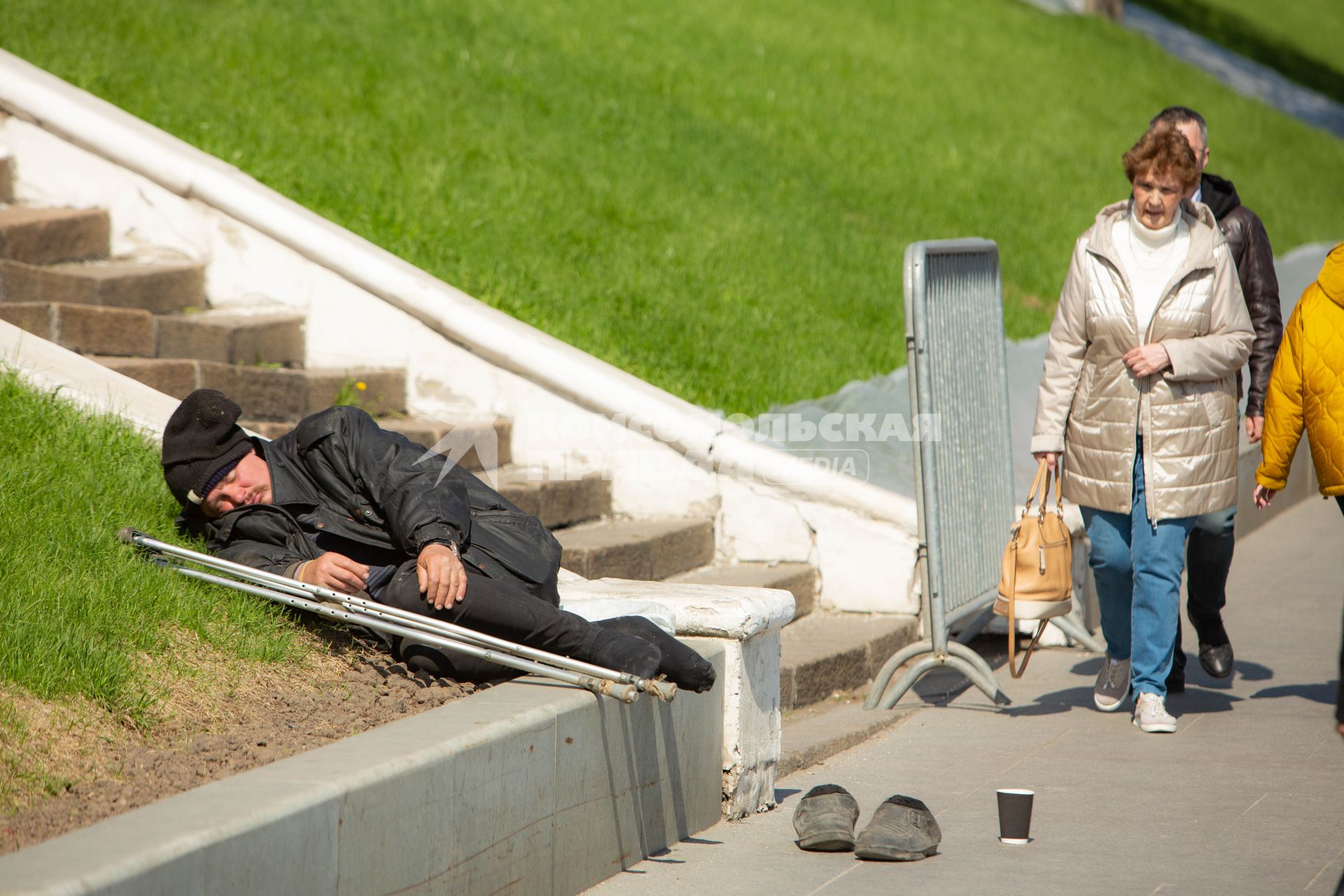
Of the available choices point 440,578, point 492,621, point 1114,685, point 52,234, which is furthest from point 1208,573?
point 52,234

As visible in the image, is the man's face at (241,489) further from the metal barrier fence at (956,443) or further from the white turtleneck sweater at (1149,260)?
the white turtleneck sweater at (1149,260)

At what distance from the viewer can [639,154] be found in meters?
A: 9.17

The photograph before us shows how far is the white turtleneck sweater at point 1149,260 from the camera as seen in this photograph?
16.2 feet

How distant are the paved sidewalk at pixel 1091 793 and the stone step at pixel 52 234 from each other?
13.5 ft

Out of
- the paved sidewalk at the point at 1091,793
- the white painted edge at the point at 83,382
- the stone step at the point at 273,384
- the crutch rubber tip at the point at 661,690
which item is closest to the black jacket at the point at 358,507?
the crutch rubber tip at the point at 661,690

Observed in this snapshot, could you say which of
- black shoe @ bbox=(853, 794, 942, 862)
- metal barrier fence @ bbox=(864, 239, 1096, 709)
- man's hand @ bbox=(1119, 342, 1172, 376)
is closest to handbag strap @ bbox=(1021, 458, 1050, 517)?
Result: metal barrier fence @ bbox=(864, 239, 1096, 709)

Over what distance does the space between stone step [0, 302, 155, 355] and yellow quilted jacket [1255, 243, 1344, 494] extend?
179 inches

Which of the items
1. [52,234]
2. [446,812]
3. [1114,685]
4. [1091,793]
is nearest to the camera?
[446,812]

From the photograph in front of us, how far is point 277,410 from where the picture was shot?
6.06 metres

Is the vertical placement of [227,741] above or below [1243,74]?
below

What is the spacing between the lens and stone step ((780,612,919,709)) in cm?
546

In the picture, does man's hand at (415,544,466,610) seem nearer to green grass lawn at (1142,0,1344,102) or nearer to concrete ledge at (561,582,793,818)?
concrete ledge at (561,582,793,818)

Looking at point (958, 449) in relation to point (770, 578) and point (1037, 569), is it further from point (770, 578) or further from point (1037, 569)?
point (770, 578)

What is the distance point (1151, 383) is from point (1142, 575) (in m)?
0.69
